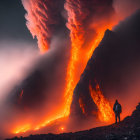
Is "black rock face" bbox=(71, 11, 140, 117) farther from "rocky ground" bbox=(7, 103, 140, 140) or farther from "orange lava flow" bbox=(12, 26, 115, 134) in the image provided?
"rocky ground" bbox=(7, 103, 140, 140)

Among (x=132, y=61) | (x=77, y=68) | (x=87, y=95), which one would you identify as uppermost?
(x=77, y=68)

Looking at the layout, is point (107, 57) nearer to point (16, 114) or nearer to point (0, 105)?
point (16, 114)

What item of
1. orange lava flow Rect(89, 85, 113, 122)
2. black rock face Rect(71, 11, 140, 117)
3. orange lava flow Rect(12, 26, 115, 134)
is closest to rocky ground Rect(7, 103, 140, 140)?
orange lava flow Rect(89, 85, 113, 122)

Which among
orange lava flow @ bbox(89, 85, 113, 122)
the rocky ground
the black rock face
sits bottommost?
the rocky ground

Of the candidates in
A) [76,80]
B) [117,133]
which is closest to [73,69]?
[76,80]

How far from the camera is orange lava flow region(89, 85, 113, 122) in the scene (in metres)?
26.9

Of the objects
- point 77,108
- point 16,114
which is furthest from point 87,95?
point 16,114

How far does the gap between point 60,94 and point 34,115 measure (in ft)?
21.7

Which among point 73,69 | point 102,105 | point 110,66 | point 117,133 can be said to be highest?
point 73,69

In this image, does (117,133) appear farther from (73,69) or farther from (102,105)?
(73,69)

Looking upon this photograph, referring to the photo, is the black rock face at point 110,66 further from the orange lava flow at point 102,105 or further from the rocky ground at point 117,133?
the rocky ground at point 117,133

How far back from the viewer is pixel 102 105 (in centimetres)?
2820

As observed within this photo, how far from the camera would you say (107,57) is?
101ft

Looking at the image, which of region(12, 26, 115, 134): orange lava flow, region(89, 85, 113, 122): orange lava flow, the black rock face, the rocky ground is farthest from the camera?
region(12, 26, 115, 134): orange lava flow
